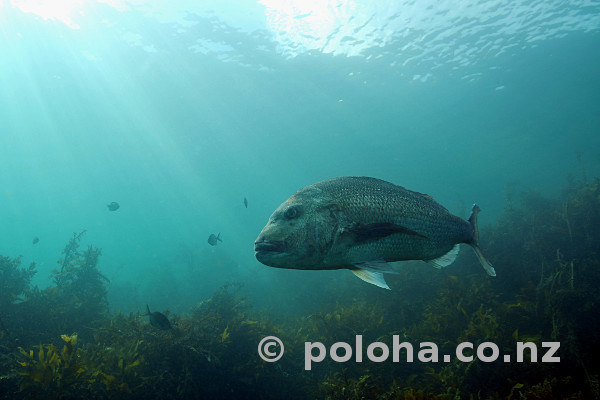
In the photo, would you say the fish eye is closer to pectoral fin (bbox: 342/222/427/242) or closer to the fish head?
the fish head

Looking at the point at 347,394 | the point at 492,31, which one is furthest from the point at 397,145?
the point at 347,394

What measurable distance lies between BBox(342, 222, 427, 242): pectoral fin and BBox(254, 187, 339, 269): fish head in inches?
5.1

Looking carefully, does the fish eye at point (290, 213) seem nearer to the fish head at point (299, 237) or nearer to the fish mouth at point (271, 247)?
the fish head at point (299, 237)

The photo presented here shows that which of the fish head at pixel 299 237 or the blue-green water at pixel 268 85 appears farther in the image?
the blue-green water at pixel 268 85

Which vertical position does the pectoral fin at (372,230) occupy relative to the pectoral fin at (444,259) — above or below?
above

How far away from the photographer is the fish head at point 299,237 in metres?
1.82

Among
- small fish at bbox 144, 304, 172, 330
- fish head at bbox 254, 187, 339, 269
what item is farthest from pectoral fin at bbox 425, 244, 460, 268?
small fish at bbox 144, 304, 172, 330

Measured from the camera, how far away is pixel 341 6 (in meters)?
17.3

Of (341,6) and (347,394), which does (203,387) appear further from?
(341,6)

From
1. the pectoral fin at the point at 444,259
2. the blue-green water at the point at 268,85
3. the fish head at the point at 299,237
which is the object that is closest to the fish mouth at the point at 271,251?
the fish head at the point at 299,237

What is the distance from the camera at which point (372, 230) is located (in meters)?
1.85

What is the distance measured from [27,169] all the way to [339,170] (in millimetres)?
65969

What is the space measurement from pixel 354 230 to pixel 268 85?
27.0m

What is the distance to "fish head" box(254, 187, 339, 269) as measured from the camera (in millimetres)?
1824
